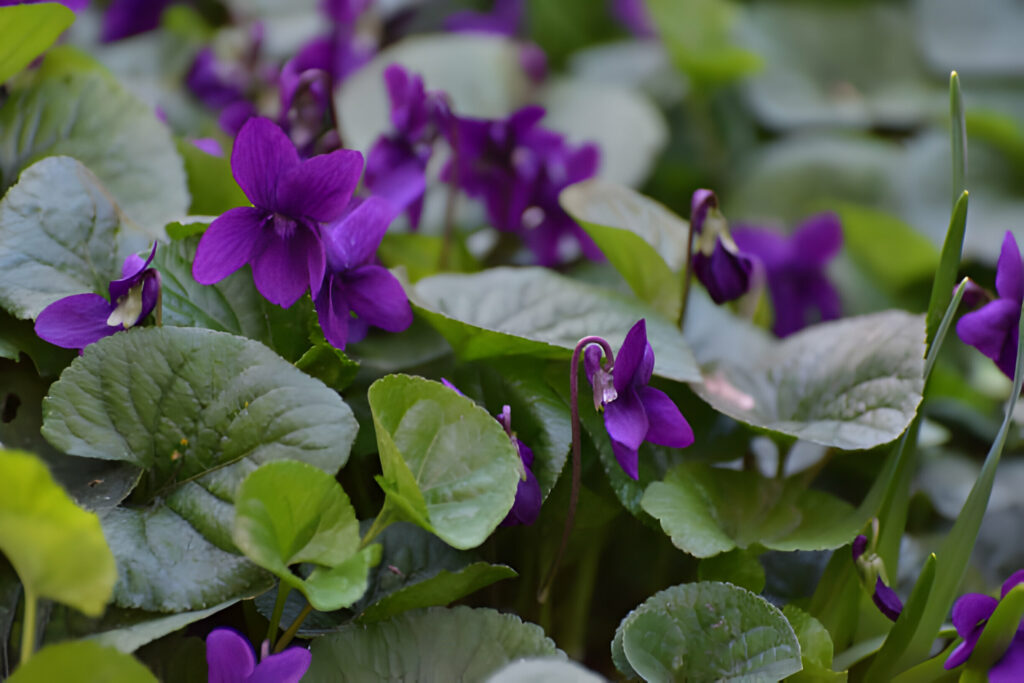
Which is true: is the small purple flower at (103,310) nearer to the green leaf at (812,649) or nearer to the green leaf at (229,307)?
the green leaf at (229,307)

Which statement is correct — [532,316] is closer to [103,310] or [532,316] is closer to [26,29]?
[103,310]

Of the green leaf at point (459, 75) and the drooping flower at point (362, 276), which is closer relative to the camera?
the drooping flower at point (362, 276)

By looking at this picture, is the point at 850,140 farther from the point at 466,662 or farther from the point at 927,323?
the point at 466,662

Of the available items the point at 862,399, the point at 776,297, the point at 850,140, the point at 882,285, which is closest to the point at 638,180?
the point at 776,297

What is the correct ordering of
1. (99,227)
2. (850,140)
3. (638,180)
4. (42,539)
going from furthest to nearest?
1. (850,140)
2. (638,180)
3. (99,227)
4. (42,539)

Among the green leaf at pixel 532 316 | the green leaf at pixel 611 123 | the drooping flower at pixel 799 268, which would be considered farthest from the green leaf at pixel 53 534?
the green leaf at pixel 611 123

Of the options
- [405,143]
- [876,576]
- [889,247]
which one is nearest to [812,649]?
[876,576]
